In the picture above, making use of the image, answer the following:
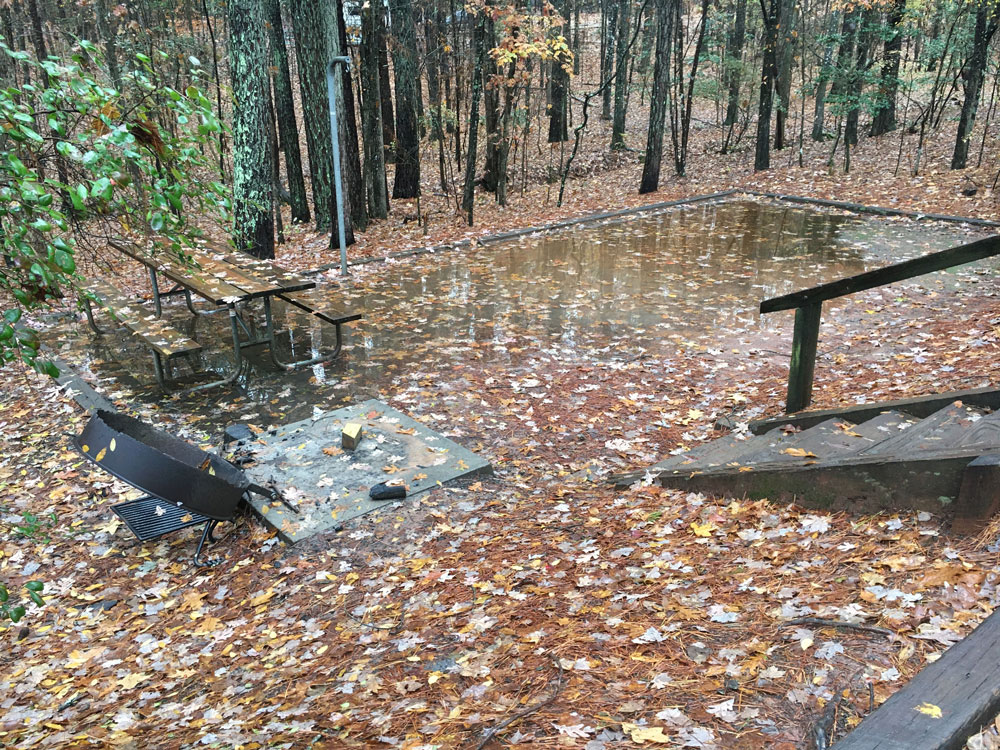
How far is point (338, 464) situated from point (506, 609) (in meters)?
2.07

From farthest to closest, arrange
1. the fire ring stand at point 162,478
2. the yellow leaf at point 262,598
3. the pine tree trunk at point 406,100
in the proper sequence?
the pine tree trunk at point 406,100
the fire ring stand at point 162,478
the yellow leaf at point 262,598

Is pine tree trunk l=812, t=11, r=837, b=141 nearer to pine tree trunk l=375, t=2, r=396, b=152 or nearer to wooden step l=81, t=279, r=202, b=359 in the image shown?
pine tree trunk l=375, t=2, r=396, b=152

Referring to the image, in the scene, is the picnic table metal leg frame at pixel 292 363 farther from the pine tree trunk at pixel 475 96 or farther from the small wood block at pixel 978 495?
the pine tree trunk at pixel 475 96

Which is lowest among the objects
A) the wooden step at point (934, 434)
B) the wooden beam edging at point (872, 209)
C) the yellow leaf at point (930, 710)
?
the wooden beam edging at point (872, 209)

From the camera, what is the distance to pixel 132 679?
11.1ft

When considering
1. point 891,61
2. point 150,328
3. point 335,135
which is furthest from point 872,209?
point 150,328

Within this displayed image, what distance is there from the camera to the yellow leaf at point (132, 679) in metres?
3.34

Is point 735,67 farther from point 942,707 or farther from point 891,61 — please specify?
point 942,707

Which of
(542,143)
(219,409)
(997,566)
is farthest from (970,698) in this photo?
(542,143)

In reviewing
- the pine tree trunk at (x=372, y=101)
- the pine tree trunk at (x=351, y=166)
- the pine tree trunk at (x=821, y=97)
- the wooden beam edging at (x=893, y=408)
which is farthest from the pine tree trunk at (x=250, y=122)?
the pine tree trunk at (x=821, y=97)

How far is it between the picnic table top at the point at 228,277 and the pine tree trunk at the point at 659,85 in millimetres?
10435

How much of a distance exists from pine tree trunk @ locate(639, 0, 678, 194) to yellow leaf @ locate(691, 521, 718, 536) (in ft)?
42.7

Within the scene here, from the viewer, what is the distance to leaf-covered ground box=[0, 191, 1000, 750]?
8.21 ft

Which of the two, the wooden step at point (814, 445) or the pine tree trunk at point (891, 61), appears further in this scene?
the pine tree trunk at point (891, 61)
